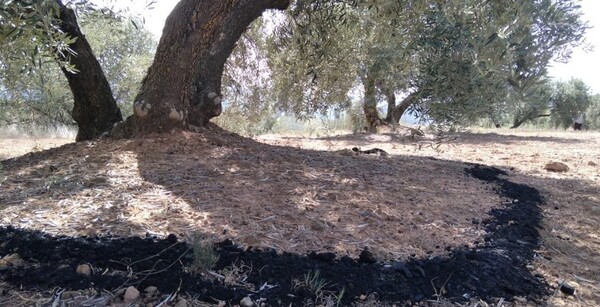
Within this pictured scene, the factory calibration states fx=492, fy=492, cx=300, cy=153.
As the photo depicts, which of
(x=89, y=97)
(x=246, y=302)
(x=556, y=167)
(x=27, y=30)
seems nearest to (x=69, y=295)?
(x=246, y=302)

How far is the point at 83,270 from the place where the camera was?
7.74ft

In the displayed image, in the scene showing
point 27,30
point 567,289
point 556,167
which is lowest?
point 567,289

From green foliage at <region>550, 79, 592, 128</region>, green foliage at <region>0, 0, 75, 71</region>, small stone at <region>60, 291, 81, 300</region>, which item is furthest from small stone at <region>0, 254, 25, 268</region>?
green foliage at <region>550, 79, 592, 128</region>

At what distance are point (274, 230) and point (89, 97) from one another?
3706mm

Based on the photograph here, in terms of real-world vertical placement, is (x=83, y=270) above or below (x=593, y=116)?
below

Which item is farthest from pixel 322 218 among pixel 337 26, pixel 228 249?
pixel 337 26

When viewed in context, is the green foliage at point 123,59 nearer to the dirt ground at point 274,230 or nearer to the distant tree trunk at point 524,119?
the dirt ground at point 274,230

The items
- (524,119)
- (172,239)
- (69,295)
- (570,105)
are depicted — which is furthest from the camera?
(570,105)

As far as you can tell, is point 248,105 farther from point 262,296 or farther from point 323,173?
point 262,296

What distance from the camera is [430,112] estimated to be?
4621mm

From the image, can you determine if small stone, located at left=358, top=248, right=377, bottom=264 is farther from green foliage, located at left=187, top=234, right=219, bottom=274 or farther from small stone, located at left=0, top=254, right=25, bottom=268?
small stone, located at left=0, top=254, right=25, bottom=268

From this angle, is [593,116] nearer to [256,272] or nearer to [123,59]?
[123,59]

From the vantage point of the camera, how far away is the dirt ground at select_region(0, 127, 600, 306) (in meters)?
2.40

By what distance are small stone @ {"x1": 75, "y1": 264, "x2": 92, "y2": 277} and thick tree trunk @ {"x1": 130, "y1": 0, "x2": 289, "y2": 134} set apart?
280 centimetres
